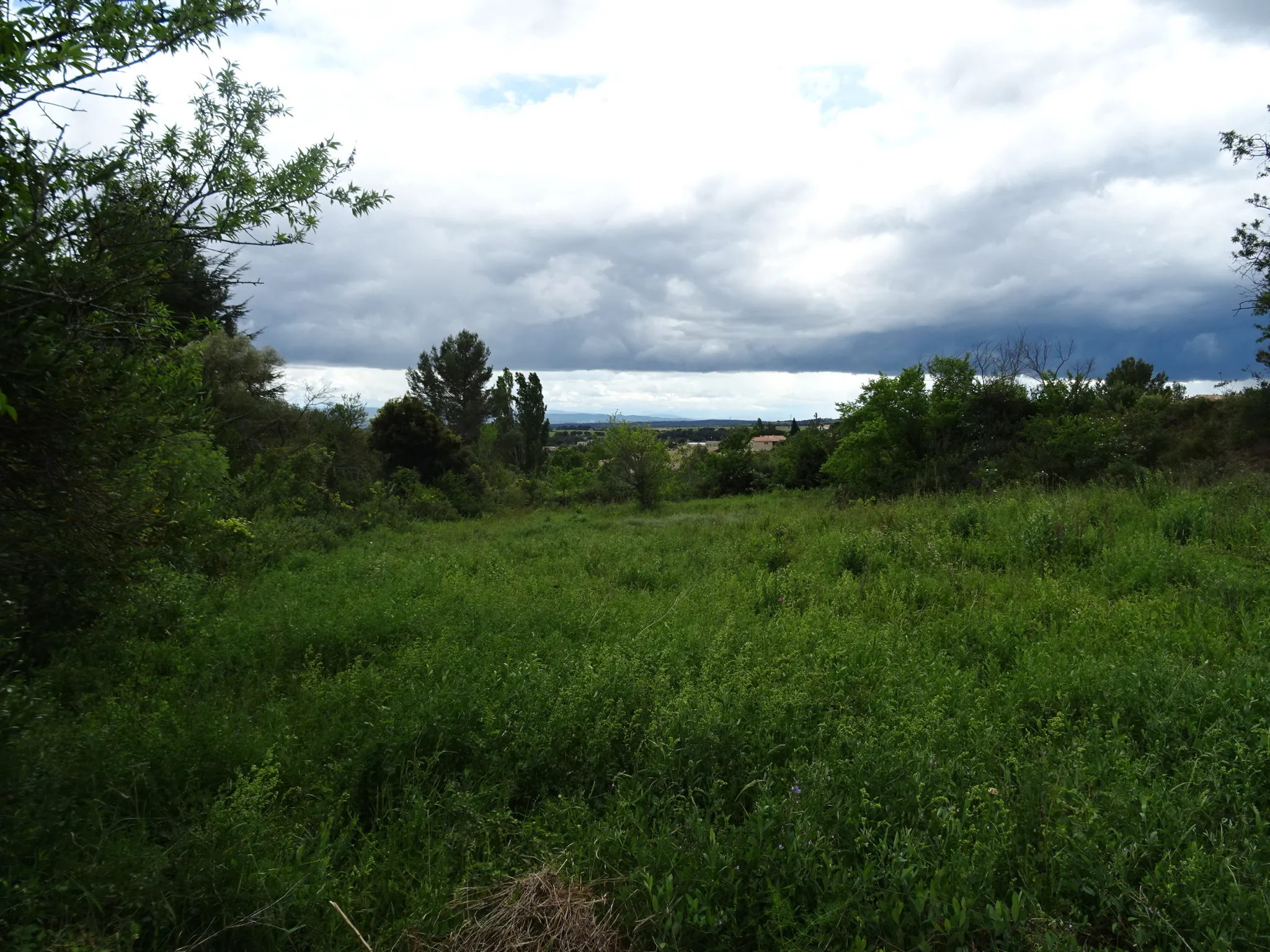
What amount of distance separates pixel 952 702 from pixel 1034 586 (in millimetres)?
3295

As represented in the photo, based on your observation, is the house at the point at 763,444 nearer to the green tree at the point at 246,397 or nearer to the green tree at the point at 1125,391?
the green tree at the point at 1125,391

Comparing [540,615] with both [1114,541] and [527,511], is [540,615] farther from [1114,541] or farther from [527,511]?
[527,511]

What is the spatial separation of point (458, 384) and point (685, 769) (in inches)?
1635

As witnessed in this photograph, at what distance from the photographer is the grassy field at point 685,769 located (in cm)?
277

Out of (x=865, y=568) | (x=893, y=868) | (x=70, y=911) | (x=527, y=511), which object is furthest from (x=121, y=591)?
(x=527, y=511)

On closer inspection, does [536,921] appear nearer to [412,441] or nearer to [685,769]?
[685,769]

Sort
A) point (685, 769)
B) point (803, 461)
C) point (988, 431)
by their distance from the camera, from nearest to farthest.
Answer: point (685, 769) < point (988, 431) < point (803, 461)

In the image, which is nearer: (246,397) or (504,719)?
(504,719)

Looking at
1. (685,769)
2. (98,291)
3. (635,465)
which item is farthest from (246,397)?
(685,769)

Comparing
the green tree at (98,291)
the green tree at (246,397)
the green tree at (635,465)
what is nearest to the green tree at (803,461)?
the green tree at (635,465)

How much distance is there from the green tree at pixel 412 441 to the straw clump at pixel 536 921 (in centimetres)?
2180

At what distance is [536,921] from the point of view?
282 centimetres

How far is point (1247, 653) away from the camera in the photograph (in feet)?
Result: 16.2

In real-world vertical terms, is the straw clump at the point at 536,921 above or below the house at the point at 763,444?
below
